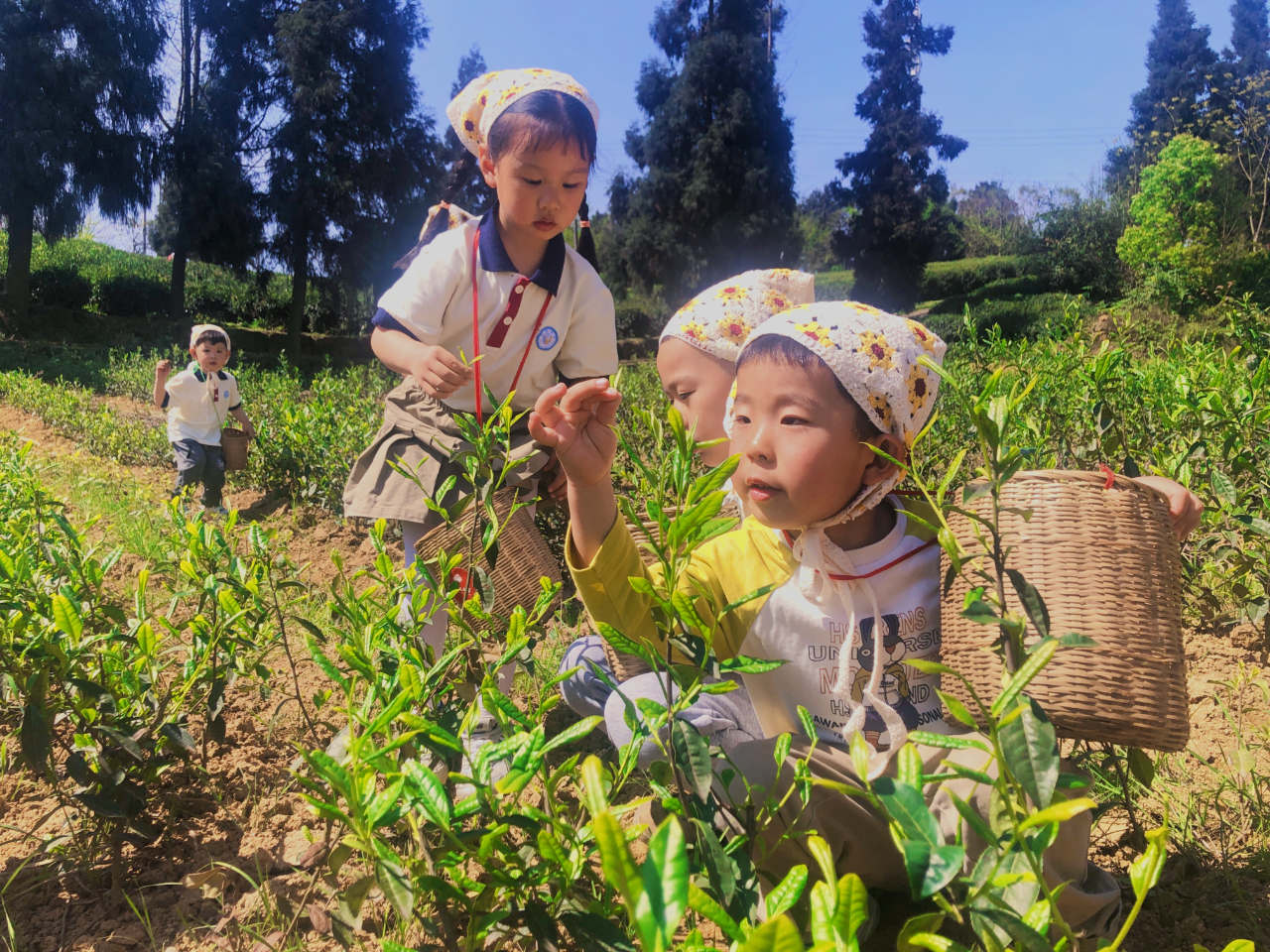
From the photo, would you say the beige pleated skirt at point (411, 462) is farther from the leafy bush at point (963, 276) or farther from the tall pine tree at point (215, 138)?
the leafy bush at point (963, 276)

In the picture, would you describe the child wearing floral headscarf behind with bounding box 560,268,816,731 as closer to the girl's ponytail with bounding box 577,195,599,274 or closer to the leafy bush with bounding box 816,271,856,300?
the girl's ponytail with bounding box 577,195,599,274

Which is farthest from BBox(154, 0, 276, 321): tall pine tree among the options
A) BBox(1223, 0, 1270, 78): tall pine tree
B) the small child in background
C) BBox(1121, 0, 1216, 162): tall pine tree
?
BBox(1223, 0, 1270, 78): tall pine tree

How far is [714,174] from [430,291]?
2836cm

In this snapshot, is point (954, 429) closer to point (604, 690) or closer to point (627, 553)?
point (604, 690)

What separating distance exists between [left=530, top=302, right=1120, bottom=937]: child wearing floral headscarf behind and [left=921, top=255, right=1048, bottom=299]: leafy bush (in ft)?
112

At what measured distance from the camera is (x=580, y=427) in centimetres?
134

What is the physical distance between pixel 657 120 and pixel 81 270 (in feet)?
62.1

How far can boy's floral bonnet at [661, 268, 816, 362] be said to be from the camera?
2215mm

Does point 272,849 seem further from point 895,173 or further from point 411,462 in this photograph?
point 895,173

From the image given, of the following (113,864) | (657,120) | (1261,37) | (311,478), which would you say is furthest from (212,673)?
(1261,37)

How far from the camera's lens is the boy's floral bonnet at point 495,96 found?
2.28 metres

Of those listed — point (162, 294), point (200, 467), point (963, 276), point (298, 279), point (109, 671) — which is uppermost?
point (963, 276)

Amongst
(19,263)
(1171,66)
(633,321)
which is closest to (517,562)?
(19,263)

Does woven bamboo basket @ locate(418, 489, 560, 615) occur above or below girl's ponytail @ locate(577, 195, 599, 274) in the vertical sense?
below
